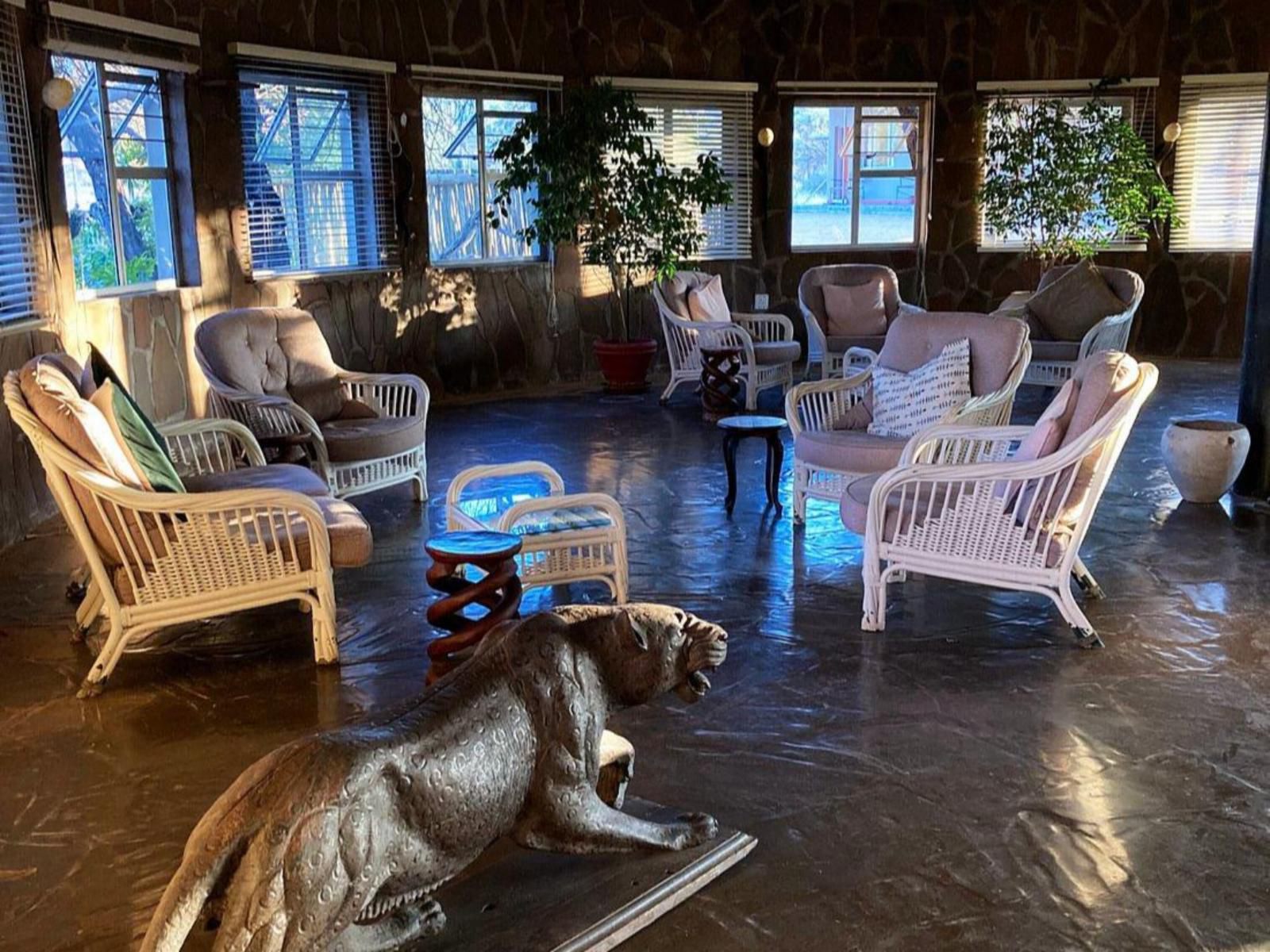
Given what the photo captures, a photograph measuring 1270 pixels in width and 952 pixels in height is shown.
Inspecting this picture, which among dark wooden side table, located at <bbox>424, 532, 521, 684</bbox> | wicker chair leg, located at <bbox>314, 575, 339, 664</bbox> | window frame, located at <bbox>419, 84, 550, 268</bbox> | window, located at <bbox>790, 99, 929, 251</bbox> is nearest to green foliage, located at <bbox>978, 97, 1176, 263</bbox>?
window, located at <bbox>790, 99, 929, 251</bbox>

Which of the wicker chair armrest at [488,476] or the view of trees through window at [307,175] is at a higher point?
the view of trees through window at [307,175]

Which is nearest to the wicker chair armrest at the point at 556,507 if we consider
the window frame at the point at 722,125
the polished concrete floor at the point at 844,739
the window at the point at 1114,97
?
the polished concrete floor at the point at 844,739

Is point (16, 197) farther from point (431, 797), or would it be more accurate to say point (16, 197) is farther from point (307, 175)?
point (431, 797)

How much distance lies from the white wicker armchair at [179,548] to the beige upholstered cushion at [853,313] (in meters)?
5.41

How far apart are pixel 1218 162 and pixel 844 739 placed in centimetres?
876

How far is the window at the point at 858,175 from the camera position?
1022 centimetres

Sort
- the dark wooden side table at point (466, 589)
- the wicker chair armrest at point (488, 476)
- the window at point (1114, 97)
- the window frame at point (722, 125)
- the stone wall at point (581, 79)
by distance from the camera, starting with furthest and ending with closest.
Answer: the window at point (1114, 97), the window frame at point (722, 125), the stone wall at point (581, 79), the wicker chair armrest at point (488, 476), the dark wooden side table at point (466, 589)

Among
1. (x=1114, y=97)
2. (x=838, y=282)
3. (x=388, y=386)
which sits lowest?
(x=388, y=386)

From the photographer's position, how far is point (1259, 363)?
17.6 ft

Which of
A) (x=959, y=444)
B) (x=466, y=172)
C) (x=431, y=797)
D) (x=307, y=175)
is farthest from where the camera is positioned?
(x=466, y=172)

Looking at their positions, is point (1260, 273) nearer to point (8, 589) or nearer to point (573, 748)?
point (573, 748)

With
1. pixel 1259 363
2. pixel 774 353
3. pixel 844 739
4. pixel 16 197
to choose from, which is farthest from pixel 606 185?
pixel 844 739

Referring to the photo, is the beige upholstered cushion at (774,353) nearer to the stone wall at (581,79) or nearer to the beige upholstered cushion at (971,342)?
the stone wall at (581,79)

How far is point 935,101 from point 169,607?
8490 mm
